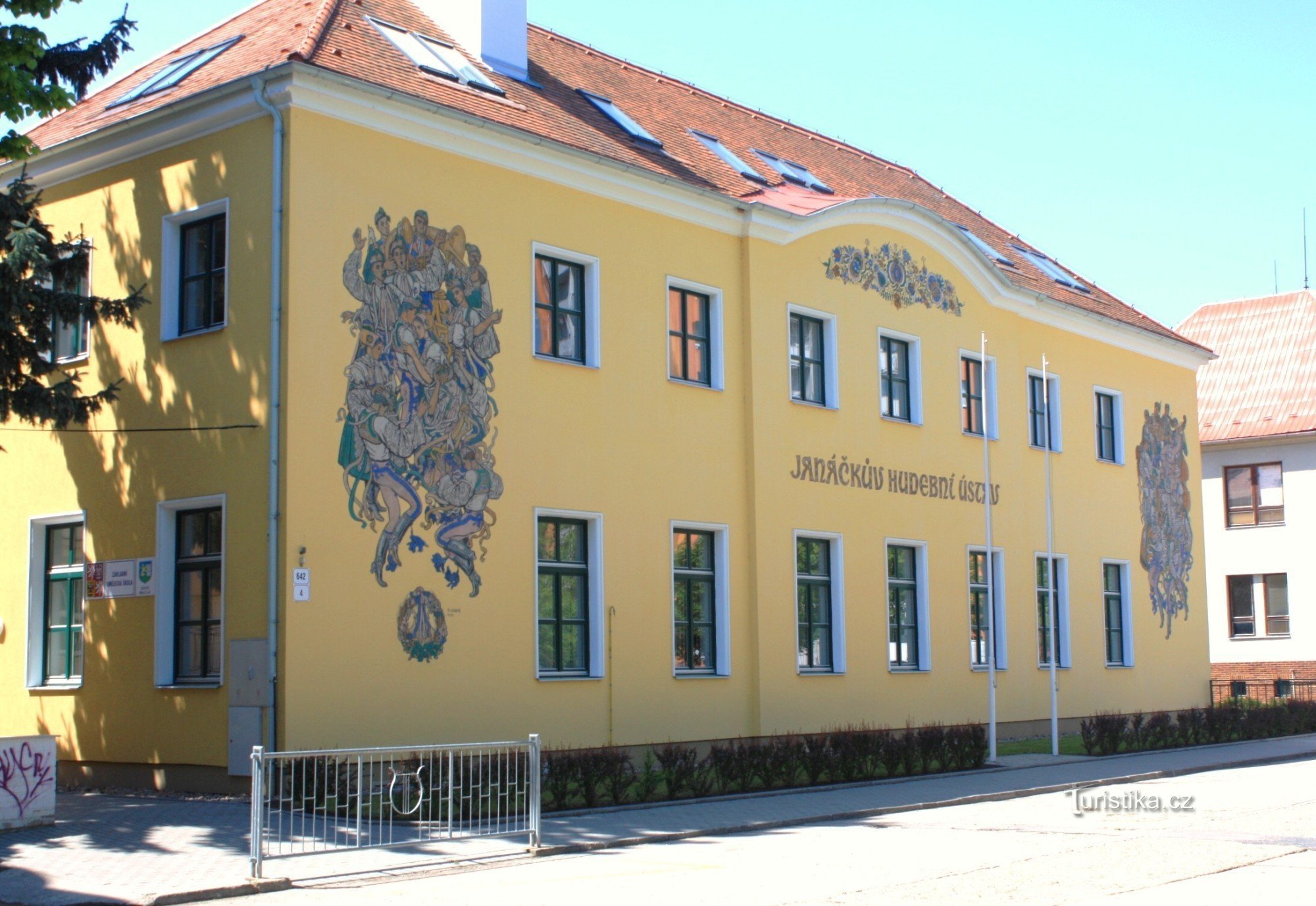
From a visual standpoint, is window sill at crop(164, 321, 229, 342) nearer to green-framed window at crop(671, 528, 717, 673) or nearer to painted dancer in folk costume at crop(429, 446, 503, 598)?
painted dancer in folk costume at crop(429, 446, 503, 598)

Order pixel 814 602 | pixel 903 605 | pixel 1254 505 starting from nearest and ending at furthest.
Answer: pixel 814 602 < pixel 903 605 < pixel 1254 505

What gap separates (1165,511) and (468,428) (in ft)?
70.6

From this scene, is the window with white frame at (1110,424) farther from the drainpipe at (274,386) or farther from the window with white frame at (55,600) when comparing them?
the window with white frame at (55,600)

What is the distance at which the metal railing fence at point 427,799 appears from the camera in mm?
13844

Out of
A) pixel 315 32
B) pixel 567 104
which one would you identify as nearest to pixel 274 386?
pixel 315 32

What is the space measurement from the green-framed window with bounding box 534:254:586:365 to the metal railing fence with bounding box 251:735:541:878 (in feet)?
23.0

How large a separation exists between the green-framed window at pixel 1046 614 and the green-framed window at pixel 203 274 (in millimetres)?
17994

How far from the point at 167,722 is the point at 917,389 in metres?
14.7

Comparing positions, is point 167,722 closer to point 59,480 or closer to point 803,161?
point 59,480

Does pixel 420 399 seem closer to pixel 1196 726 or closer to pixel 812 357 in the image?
pixel 812 357

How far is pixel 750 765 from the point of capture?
19438 millimetres

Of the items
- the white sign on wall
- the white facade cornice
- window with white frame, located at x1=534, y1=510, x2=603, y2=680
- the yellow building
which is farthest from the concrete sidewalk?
the white facade cornice

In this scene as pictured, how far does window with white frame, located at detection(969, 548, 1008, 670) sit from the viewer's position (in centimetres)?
2809

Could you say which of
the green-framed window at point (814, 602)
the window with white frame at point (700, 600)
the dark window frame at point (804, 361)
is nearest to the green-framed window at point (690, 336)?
the dark window frame at point (804, 361)
